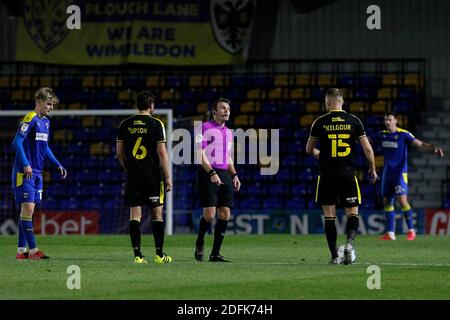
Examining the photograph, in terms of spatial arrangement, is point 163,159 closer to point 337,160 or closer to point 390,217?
point 337,160

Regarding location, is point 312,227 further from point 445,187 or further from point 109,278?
point 109,278

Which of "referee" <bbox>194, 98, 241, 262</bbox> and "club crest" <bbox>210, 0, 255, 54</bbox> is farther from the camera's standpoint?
"club crest" <bbox>210, 0, 255, 54</bbox>

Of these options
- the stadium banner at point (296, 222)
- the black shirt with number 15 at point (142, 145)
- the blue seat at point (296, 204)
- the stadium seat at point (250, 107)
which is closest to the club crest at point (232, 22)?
the stadium seat at point (250, 107)

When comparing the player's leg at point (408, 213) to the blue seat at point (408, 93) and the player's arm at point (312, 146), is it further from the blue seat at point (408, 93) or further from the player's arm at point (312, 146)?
the blue seat at point (408, 93)

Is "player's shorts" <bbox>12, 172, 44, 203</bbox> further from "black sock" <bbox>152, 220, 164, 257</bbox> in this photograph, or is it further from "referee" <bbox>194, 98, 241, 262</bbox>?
"referee" <bbox>194, 98, 241, 262</bbox>

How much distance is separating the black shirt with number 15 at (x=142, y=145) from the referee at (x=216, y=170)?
21.2 inches

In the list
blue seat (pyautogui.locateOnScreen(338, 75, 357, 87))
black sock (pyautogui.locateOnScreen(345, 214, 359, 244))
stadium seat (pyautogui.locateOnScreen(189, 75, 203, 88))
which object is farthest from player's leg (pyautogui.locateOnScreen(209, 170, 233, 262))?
stadium seat (pyautogui.locateOnScreen(189, 75, 203, 88))

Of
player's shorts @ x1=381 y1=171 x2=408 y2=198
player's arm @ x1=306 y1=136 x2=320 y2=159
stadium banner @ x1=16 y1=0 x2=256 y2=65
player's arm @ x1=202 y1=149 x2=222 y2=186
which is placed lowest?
player's shorts @ x1=381 y1=171 x2=408 y2=198

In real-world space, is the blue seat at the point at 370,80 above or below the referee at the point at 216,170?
above

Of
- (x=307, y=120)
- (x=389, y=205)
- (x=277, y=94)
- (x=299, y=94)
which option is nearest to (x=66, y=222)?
(x=307, y=120)

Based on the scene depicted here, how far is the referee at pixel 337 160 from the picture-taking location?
12.8 m

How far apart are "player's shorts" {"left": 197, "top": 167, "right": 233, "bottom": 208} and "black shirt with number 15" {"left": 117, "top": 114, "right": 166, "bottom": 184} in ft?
1.92

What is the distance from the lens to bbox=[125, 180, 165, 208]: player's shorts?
42.6ft

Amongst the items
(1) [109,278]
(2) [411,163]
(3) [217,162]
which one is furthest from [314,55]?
(1) [109,278]
